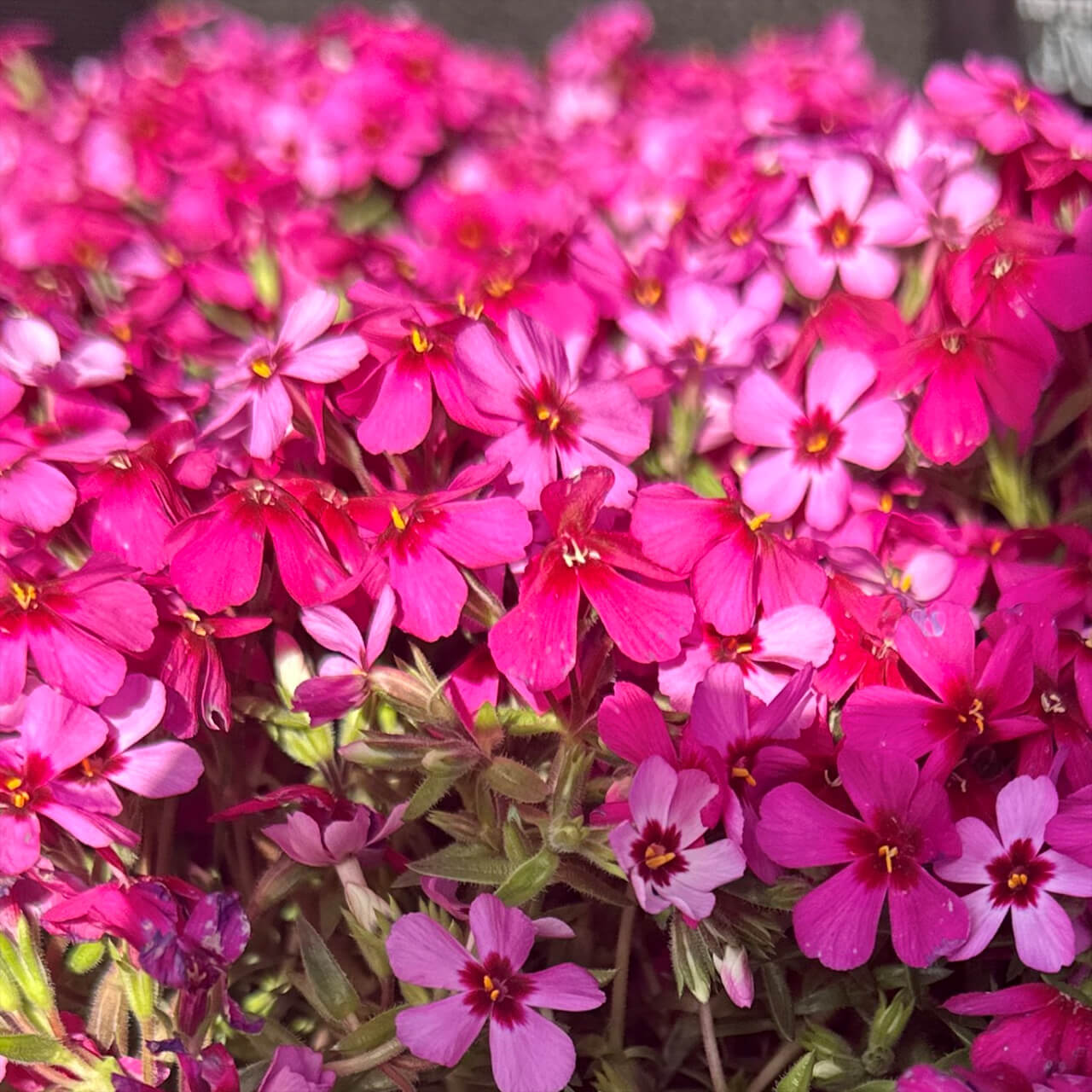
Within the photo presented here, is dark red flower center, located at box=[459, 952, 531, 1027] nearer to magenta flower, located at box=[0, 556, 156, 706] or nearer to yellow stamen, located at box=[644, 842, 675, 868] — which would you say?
yellow stamen, located at box=[644, 842, 675, 868]

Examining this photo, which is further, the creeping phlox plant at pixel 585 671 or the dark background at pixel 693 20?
the dark background at pixel 693 20

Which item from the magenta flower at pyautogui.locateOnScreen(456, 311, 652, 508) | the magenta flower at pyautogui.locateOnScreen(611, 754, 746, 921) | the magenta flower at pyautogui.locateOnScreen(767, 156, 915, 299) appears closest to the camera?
the magenta flower at pyautogui.locateOnScreen(611, 754, 746, 921)

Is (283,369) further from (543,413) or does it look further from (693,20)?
(693,20)

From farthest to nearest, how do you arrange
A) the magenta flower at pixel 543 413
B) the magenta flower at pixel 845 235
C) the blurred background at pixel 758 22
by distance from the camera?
the blurred background at pixel 758 22, the magenta flower at pixel 845 235, the magenta flower at pixel 543 413

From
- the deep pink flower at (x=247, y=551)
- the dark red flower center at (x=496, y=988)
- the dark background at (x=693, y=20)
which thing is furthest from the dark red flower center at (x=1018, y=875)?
the dark background at (x=693, y=20)

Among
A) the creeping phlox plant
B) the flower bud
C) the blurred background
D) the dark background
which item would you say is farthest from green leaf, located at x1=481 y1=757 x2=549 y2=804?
the dark background

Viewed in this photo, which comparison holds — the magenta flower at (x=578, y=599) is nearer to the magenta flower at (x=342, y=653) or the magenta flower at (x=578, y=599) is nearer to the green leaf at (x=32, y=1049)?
the magenta flower at (x=342, y=653)
